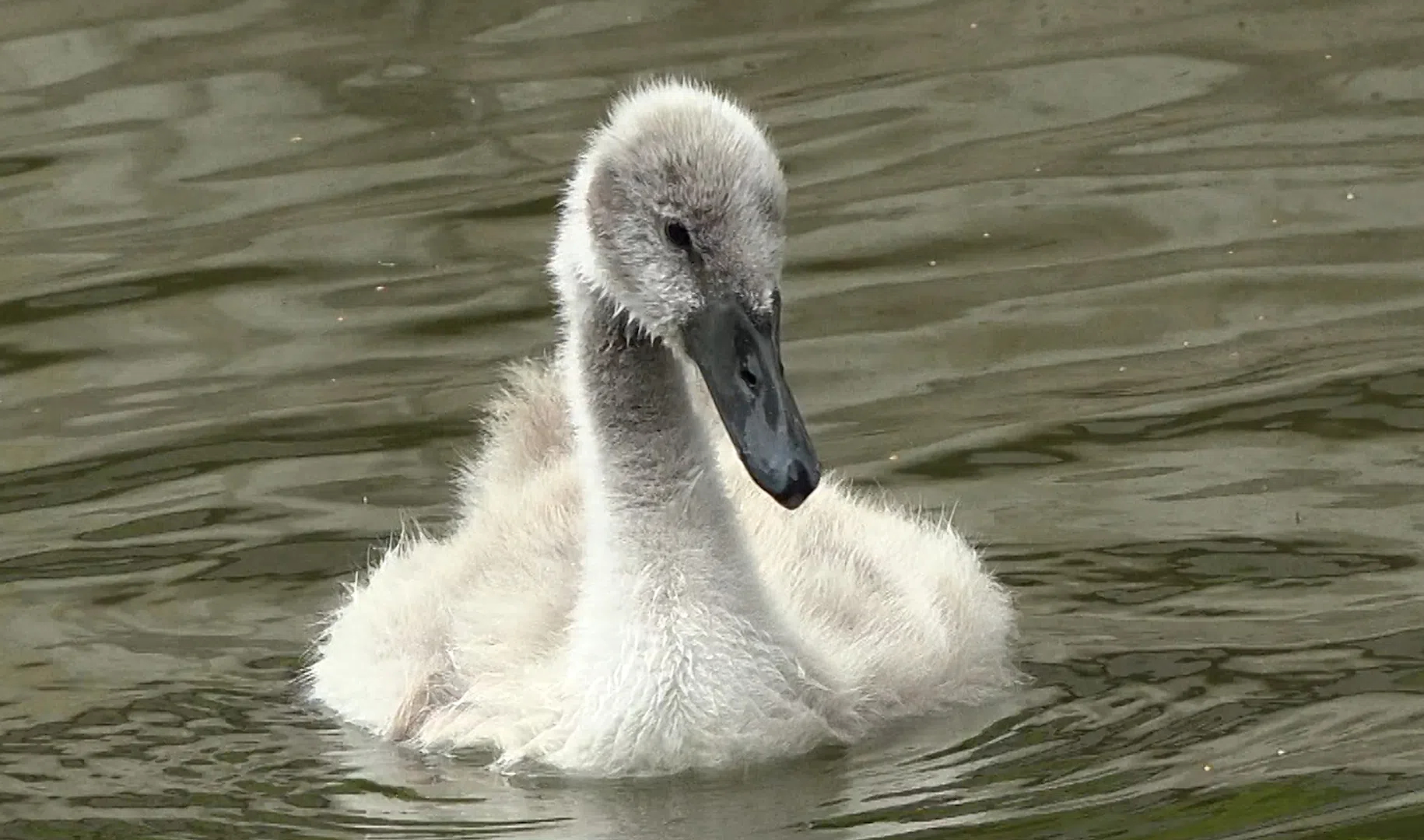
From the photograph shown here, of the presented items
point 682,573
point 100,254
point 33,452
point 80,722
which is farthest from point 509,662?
point 100,254

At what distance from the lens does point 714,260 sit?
6273mm

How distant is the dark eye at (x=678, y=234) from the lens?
20.7 feet

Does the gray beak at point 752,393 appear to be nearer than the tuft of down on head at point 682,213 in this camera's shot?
Yes

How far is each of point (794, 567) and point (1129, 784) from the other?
111cm

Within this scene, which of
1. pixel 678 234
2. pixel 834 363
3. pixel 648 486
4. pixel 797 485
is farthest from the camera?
pixel 834 363

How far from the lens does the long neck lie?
641 cm

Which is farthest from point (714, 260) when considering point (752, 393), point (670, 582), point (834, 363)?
point (834, 363)

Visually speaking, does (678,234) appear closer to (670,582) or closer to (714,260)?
(714,260)

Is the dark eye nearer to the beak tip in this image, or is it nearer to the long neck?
the long neck

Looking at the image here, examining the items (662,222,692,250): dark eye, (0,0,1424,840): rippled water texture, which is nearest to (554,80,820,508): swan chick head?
(662,222,692,250): dark eye

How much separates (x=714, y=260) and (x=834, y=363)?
7.78 ft

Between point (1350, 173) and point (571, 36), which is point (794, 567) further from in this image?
point (571, 36)

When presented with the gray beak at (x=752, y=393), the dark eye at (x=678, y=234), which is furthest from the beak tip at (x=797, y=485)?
the dark eye at (x=678, y=234)

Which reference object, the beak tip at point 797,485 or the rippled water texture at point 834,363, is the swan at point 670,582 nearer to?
the beak tip at point 797,485
